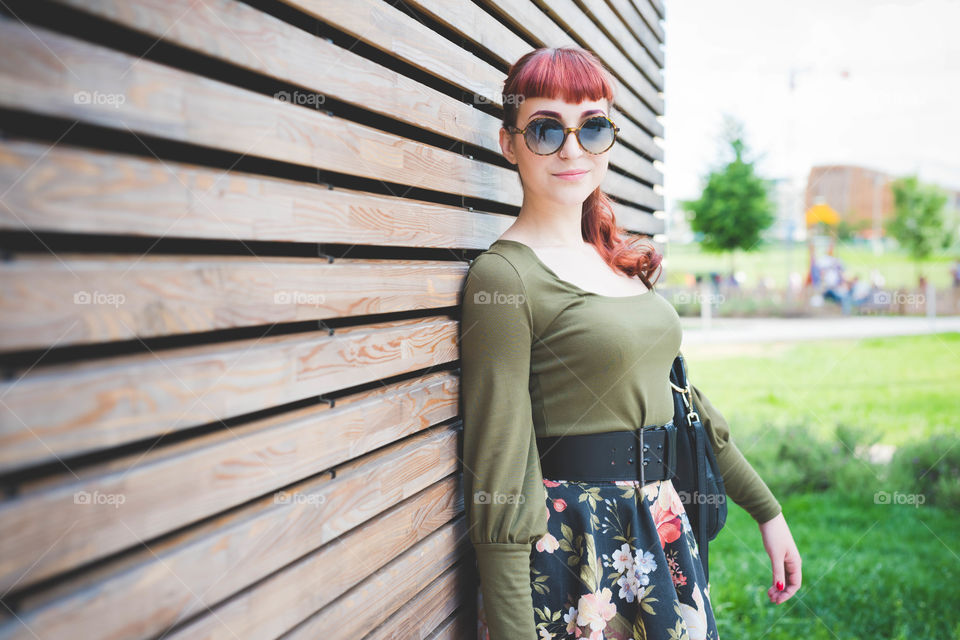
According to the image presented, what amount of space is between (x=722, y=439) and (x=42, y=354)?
202 centimetres

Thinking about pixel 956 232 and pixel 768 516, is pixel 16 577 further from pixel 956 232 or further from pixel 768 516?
pixel 956 232

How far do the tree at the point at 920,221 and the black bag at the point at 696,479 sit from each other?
20525 mm

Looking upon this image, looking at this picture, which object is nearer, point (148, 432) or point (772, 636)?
point (148, 432)

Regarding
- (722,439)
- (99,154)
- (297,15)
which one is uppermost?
(297,15)

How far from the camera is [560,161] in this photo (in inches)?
73.5

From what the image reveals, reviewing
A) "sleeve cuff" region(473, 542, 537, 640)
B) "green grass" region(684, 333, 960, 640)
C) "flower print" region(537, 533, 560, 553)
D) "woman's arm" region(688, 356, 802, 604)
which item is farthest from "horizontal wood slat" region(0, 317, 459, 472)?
"green grass" region(684, 333, 960, 640)

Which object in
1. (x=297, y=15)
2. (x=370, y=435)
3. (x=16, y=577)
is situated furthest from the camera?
(x=370, y=435)

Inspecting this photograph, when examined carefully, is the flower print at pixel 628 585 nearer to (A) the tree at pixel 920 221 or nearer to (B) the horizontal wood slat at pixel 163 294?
(B) the horizontal wood slat at pixel 163 294

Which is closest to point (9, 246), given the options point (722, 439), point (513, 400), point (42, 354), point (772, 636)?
point (42, 354)

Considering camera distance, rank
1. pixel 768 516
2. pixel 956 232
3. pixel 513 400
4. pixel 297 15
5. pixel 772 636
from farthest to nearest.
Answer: pixel 956 232 → pixel 772 636 → pixel 768 516 → pixel 513 400 → pixel 297 15

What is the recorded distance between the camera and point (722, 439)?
2295 millimetres

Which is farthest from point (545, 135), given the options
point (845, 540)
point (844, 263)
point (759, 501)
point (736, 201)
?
point (844, 263)

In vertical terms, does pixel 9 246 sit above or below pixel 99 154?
below

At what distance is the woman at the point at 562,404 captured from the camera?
5.42 feet
